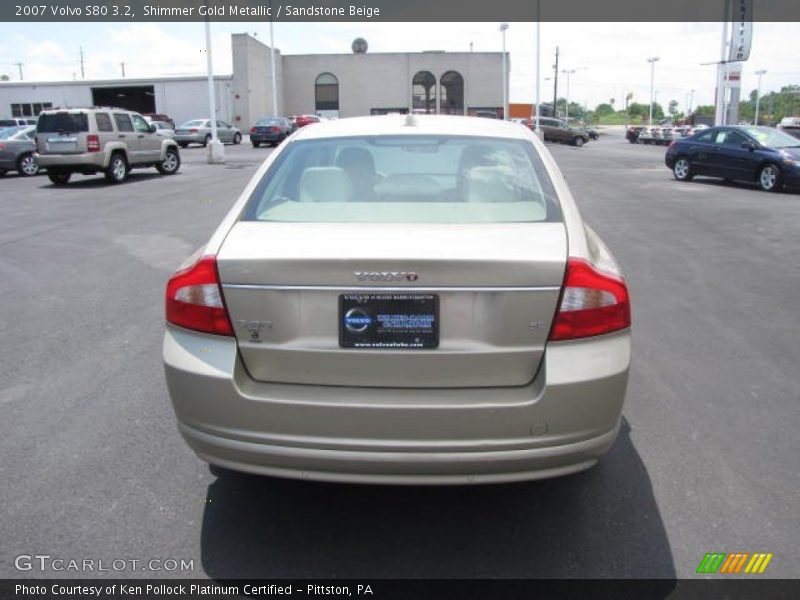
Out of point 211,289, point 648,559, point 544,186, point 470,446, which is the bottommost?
point 648,559

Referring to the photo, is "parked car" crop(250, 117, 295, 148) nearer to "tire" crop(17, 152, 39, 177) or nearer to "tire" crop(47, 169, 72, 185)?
"tire" crop(17, 152, 39, 177)

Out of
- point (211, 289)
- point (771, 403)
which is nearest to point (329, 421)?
point (211, 289)

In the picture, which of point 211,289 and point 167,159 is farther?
point 167,159

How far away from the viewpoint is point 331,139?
3.99m

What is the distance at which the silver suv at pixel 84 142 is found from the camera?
18391 mm

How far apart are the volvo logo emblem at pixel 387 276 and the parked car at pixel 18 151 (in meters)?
21.4

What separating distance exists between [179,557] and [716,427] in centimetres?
292

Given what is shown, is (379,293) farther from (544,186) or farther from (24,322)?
(24,322)

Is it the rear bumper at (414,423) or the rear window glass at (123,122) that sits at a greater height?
the rear window glass at (123,122)

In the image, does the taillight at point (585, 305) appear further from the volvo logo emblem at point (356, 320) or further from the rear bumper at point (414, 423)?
the volvo logo emblem at point (356, 320)

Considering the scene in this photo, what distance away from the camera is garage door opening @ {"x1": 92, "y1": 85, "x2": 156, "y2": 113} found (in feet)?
202

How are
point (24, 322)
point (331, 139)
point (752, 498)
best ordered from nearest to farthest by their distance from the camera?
point (752, 498), point (331, 139), point (24, 322)

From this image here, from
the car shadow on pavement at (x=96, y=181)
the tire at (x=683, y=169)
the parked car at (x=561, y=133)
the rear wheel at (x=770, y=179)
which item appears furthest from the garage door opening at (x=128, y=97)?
the rear wheel at (x=770, y=179)

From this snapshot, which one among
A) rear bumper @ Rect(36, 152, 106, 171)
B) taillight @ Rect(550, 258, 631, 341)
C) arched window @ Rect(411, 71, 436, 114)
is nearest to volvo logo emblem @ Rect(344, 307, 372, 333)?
taillight @ Rect(550, 258, 631, 341)
